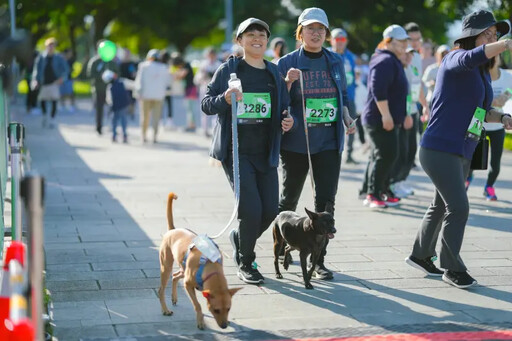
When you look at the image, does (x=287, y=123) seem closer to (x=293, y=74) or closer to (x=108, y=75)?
(x=293, y=74)

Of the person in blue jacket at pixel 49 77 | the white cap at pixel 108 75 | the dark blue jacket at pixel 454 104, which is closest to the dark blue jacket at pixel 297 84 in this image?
the dark blue jacket at pixel 454 104

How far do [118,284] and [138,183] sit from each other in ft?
18.9

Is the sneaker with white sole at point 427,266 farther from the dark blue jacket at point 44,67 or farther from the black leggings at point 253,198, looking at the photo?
the dark blue jacket at point 44,67

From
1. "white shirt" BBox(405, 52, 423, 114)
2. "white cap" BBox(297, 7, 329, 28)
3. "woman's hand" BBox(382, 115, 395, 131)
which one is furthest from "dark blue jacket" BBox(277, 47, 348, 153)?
"white shirt" BBox(405, 52, 423, 114)

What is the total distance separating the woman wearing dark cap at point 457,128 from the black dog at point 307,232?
83 cm

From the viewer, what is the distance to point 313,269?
6.32 meters

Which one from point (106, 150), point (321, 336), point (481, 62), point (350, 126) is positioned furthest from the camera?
point (106, 150)

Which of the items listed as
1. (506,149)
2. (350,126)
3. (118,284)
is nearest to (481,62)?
(350,126)

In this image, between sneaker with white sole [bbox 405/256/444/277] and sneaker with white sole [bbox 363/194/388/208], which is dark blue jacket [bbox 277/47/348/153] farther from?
sneaker with white sole [bbox 363/194/388/208]

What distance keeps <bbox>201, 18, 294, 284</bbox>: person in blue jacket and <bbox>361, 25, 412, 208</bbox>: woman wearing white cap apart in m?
3.05

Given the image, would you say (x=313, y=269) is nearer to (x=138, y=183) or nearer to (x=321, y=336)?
(x=321, y=336)

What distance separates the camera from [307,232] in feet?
20.5

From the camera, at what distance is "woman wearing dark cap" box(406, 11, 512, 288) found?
6.21 metres

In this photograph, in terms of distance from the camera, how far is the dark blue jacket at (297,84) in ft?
22.4
